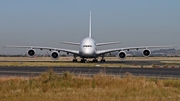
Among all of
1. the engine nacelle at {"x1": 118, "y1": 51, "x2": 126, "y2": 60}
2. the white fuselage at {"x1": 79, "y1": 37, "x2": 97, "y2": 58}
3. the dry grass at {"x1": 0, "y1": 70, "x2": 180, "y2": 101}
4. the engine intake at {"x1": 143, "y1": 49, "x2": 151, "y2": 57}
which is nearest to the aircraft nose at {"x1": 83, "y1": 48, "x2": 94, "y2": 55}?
the white fuselage at {"x1": 79, "y1": 37, "x2": 97, "y2": 58}

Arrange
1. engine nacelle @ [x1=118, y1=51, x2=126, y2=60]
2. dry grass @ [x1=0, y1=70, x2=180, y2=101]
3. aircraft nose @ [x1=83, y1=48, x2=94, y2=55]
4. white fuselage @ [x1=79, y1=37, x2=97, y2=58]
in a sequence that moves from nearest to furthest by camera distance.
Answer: dry grass @ [x1=0, y1=70, x2=180, y2=101] → aircraft nose @ [x1=83, y1=48, x2=94, y2=55] → white fuselage @ [x1=79, y1=37, x2=97, y2=58] → engine nacelle @ [x1=118, y1=51, x2=126, y2=60]

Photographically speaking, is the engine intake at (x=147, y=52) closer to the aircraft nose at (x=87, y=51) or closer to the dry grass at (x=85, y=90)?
the aircraft nose at (x=87, y=51)

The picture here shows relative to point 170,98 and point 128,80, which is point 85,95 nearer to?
point 170,98

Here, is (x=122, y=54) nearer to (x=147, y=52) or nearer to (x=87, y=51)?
(x=147, y=52)

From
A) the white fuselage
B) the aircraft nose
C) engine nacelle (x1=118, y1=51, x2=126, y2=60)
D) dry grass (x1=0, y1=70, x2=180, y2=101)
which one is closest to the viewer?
dry grass (x1=0, y1=70, x2=180, y2=101)

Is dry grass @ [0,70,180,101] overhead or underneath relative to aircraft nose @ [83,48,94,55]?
underneath

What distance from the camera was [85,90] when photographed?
13055 mm

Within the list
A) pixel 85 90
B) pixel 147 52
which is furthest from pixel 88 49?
pixel 85 90

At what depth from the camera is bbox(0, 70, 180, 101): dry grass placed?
11091mm

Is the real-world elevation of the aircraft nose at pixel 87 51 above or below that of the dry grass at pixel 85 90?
above

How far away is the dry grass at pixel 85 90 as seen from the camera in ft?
36.4

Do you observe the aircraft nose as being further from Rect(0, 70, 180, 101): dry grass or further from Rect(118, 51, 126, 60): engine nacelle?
Rect(0, 70, 180, 101): dry grass

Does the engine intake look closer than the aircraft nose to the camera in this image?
No

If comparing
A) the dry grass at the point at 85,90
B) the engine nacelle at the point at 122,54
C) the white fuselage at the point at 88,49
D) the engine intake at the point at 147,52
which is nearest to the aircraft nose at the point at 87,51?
the white fuselage at the point at 88,49
